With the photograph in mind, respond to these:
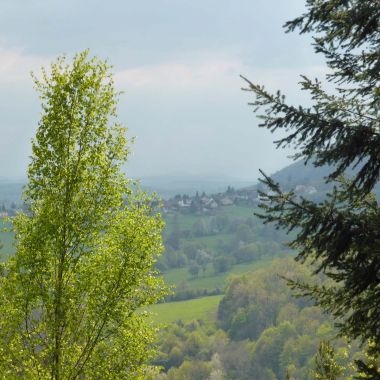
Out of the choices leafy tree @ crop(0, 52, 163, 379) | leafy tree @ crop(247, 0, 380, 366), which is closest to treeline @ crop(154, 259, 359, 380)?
leafy tree @ crop(0, 52, 163, 379)

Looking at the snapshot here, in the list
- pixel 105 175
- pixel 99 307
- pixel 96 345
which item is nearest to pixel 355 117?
pixel 105 175

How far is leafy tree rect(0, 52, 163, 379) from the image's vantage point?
1606cm

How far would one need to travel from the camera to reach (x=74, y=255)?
17031mm

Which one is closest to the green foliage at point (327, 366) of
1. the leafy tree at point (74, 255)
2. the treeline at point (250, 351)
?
the leafy tree at point (74, 255)

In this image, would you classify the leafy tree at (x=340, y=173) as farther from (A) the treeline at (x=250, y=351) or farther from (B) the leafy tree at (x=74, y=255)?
(A) the treeline at (x=250, y=351)

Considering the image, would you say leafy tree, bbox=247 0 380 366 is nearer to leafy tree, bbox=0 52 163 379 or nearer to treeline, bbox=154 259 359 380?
leafy tree, bbox=0 52 163 379

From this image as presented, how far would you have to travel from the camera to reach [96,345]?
17047 mm

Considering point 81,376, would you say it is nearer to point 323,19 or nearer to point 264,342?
point 323,19

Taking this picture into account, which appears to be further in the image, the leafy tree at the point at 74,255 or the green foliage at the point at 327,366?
the green foliage at the point at 327,366

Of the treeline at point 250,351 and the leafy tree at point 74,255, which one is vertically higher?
the leafy tree at point 74,255

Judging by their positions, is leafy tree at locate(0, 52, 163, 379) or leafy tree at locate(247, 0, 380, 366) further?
leafy tree at locate(0, 52, 163, 379)

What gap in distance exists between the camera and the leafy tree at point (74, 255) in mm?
16062

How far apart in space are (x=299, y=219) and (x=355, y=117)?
251 cm

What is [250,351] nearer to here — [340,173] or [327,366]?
[327,366]
